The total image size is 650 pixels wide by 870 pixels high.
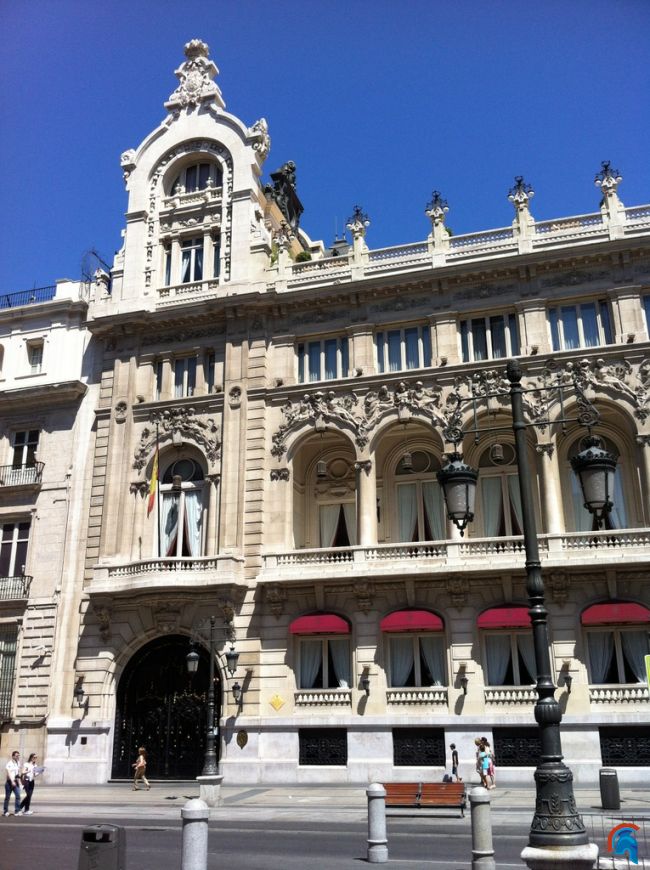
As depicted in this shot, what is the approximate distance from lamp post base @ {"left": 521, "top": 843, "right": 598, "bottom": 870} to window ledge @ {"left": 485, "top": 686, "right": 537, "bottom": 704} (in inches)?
777

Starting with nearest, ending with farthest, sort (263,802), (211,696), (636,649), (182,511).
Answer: (263,802)
(211,696)
(636,649)
(182,511)

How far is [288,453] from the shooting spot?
33.9 meters

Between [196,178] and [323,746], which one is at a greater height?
[196,178]

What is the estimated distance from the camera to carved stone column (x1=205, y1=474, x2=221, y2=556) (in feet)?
109

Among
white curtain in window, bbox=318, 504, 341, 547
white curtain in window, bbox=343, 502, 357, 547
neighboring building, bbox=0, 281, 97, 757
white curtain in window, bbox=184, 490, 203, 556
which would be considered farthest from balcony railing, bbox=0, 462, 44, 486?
white curtain in window, bbox=343, 502, 357, 547

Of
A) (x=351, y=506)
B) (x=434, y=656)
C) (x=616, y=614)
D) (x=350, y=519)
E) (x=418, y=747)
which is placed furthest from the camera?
(x=351, y=506)

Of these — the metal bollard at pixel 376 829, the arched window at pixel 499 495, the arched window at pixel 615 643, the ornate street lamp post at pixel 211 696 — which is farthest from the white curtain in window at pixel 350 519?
the metal bollard at pixel 376 829

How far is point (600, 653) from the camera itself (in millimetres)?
28656

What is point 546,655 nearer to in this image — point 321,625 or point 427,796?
point 427,796

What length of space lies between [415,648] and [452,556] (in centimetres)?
380

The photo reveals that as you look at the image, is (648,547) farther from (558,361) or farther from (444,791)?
(444,791)

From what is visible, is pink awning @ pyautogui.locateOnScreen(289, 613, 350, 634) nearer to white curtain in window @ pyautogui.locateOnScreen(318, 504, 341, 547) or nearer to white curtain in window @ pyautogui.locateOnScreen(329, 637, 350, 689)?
white curtain in window @ pyautogui.locateOnScreen(329, 637, 350, 689)

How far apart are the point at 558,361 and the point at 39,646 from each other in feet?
80.2

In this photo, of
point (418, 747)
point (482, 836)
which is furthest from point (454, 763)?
point (482, 836)
